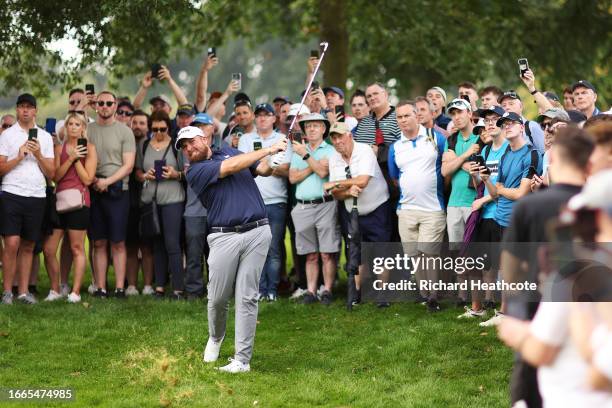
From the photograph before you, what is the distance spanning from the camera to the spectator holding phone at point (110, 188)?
42.0 feet

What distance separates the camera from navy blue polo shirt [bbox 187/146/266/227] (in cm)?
927

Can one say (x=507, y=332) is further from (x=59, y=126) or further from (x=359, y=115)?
(x=59, y=126)

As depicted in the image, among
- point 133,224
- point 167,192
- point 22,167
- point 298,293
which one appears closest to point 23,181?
point 22,167

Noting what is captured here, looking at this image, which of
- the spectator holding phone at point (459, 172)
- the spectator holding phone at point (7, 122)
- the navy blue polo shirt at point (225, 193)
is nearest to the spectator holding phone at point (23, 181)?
the spectator holding phone at point (7, 122)

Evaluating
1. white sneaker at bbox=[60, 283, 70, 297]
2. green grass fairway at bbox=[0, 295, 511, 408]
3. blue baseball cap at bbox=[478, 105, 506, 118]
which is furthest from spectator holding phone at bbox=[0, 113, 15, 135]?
blue baseball cap at bbox=[478, 105, 506, 118]

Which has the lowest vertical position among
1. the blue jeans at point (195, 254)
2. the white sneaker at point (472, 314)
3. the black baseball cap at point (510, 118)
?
the white sneaker at point (472, 314)

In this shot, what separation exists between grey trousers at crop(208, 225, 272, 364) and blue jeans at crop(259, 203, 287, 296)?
331 cm

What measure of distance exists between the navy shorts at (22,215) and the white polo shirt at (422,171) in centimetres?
441

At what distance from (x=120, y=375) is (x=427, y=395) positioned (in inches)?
110

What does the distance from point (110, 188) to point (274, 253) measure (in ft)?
7.28

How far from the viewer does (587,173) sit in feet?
17.4

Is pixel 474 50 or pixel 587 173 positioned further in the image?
pixel 474 50

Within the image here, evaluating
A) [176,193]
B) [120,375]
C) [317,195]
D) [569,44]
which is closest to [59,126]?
[176,193]

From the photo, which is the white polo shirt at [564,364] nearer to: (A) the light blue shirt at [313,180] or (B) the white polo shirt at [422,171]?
(B) the white polo shirt at [422,171]
